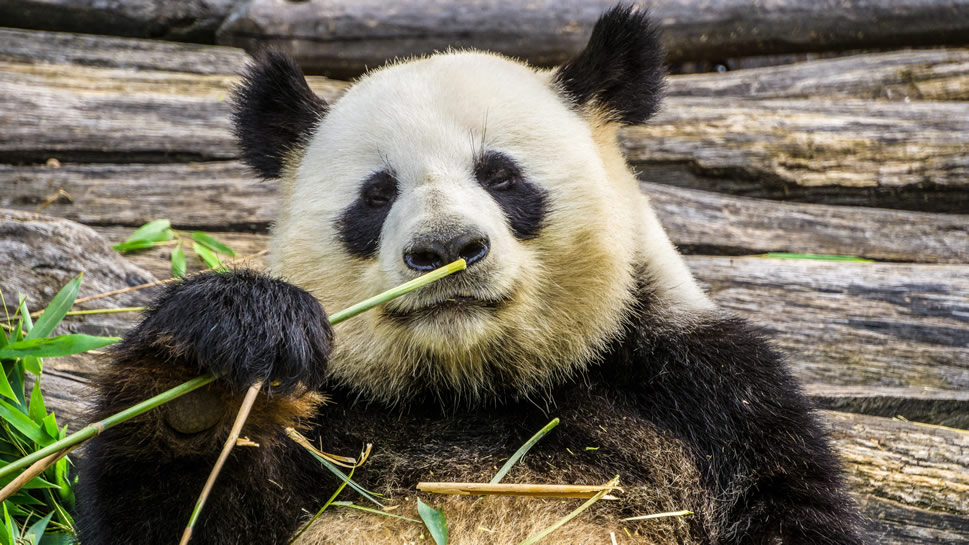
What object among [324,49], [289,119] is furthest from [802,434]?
[324,49]

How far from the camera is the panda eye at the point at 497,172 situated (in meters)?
3.25

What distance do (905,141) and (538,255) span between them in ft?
11.1

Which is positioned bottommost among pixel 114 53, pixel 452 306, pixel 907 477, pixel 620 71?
pixel 907 477

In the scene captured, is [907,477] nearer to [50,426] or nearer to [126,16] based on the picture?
[50,426]

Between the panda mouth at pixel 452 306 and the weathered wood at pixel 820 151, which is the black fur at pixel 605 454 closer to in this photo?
the panda mouth at pixel 452 306

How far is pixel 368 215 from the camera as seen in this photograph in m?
3.27

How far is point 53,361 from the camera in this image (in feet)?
13.5

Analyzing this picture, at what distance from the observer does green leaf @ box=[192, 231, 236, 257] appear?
198 inches

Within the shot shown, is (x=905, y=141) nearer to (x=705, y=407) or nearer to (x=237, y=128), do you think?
(x=705, y=407)

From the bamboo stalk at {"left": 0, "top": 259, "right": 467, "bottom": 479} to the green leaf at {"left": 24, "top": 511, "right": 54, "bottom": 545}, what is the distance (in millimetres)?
681

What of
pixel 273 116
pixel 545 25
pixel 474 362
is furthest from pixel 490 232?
pixel 545 25

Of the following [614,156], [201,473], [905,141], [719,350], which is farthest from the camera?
[905,141]

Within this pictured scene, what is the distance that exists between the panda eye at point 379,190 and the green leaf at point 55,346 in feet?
3.43

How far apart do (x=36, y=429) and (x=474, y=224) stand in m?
1.77
